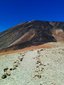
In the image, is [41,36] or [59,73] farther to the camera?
[41,36]

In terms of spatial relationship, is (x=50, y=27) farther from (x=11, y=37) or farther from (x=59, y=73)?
(x=59, y=73)

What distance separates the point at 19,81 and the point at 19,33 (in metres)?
117

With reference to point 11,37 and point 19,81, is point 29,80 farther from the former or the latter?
point 11,37

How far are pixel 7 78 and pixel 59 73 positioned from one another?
4.69 metres

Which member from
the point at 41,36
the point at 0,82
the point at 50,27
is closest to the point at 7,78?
the point at 0,82

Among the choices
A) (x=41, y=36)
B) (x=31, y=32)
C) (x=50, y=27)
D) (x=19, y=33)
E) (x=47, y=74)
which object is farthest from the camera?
(x=50, y=27)

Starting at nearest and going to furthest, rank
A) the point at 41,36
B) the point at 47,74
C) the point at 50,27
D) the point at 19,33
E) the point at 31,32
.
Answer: the point at 47,74 → the point at 41,36 → the point at 31,32 → the point at 19,33 → the point at 50,27

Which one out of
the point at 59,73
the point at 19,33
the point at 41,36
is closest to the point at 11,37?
the point at 19,33

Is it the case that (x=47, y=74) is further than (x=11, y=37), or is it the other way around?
(x=11, y=37)

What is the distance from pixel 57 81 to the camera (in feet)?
56.3

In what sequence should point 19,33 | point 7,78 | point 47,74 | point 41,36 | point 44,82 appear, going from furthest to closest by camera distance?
point 19,33 < point 41,36 < point 47,74 < point 7,78 < point 44,82

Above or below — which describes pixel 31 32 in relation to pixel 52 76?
above

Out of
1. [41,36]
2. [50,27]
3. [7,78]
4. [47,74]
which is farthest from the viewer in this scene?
[50,27]

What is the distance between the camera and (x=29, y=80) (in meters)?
17.8
